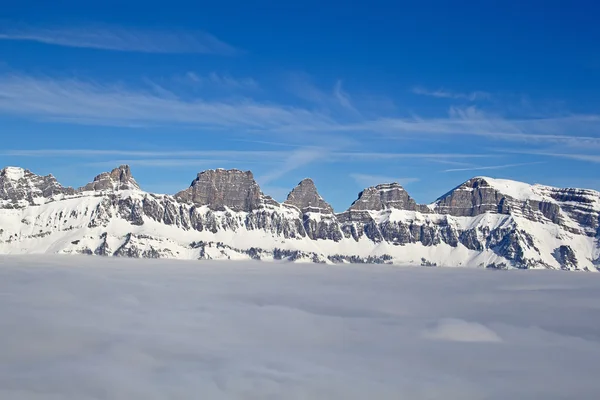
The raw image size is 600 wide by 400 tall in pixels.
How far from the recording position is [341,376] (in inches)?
4011

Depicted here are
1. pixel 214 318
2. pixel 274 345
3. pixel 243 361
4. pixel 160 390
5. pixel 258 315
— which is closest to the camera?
pixel 160 390

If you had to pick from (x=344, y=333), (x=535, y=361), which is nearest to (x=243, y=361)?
(x=344, y=333)

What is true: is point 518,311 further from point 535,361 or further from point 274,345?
point 274,345

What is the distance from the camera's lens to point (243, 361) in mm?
109375

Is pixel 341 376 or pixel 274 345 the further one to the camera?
pixel 274 345

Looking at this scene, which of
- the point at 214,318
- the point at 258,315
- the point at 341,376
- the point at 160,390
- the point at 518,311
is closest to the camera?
the point at 160,390

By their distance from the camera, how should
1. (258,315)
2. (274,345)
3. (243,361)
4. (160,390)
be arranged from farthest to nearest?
1. (258,315)
2. (274,345)
3. (243,361)
4. (160,390)

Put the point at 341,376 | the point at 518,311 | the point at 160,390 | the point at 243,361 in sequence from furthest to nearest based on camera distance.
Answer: the point at 518,311, the point at 243,361, the point at 341,376, the point at 160,390

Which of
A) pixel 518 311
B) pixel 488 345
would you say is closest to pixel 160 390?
pixel 488 345

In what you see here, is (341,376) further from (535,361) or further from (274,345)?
(535,361)

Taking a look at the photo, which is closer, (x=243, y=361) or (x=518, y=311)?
(x=243, y=361)

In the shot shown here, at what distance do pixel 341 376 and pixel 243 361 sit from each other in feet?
58.6

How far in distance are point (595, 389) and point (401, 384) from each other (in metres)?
27.7

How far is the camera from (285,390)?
303ft
